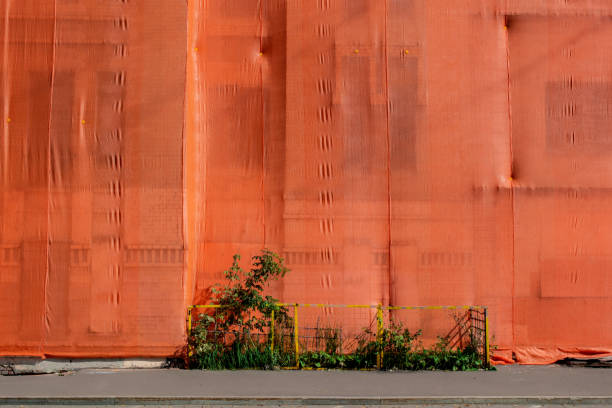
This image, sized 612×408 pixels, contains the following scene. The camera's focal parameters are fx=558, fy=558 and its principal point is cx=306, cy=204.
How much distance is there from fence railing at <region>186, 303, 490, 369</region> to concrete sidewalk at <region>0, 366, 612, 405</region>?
0.75 meters

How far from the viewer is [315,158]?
9.62 meters

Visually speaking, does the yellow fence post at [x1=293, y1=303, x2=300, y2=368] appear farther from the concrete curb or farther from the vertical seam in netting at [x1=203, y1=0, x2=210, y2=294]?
the vertical seam in netting at [x1=203, y1=0, x2=210, y2=294]

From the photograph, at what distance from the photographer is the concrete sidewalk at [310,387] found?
720 centimetres

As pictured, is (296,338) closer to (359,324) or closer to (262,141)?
(359,324)

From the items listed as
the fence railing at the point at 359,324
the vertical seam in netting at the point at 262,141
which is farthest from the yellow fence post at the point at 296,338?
the vertical seam in netting at the point at 262,141

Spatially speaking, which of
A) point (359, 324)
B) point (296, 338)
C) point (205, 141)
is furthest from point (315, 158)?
point (296, 338)

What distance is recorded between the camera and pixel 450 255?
953 cm

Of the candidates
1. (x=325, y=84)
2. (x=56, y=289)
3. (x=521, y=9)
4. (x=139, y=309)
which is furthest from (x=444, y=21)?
(x=56, y=289)

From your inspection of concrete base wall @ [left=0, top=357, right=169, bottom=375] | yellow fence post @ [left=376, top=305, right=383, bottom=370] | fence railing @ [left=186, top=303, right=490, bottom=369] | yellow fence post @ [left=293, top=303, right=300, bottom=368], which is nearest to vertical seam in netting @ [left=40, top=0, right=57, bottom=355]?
concrete base wall @ [left=0, top=357, right=169, bottom=375]

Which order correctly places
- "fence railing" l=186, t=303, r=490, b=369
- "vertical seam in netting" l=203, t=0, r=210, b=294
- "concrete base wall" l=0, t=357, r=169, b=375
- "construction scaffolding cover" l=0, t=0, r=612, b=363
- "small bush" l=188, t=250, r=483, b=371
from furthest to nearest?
"vertical seam in netting" l=203, t=0, r=210, b=294, "fence railing" l=186, t=303, r=490, b=369, "construction scaffolding cover" l=0, t=0, r=612, b=363, "small bush" l=188, t=250, r=483, b=371, "concrete base wall" l=0, t=357, r=169, b=375

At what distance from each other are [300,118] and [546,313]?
5378 mm

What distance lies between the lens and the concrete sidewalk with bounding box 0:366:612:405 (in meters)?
7.20

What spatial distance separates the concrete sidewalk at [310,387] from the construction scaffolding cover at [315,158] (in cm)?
94

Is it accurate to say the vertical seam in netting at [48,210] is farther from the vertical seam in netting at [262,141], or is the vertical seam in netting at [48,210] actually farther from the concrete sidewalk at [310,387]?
the vertical seam in netting at [262,141]
